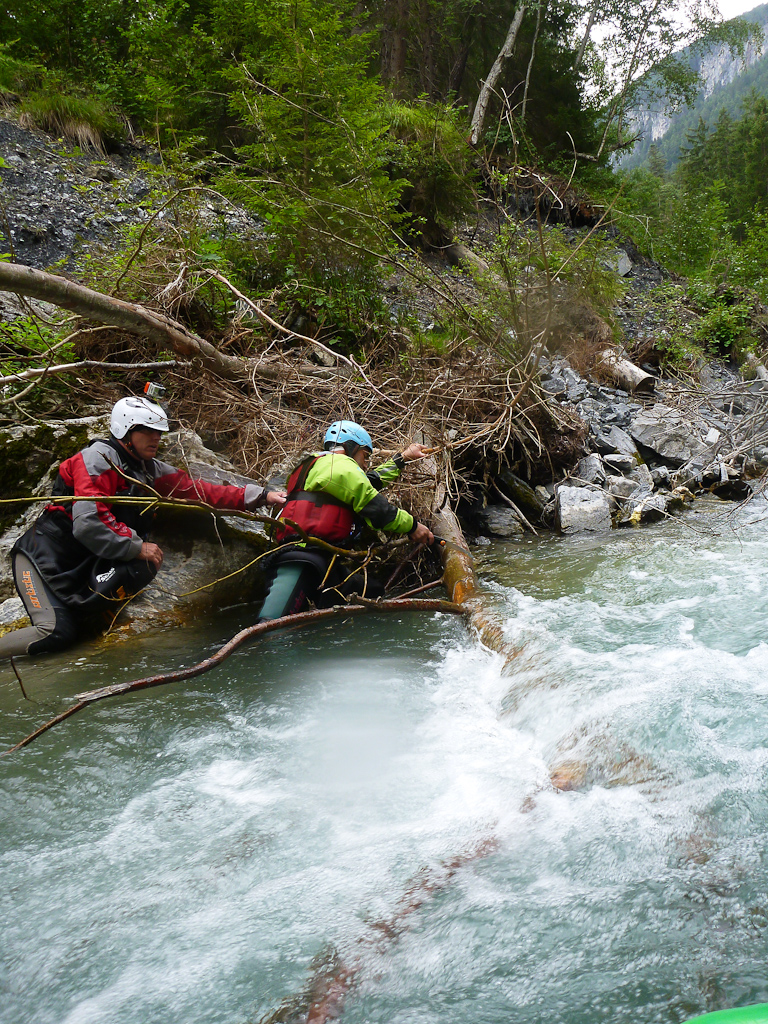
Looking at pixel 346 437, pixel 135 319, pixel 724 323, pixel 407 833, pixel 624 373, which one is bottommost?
pixel 407 833

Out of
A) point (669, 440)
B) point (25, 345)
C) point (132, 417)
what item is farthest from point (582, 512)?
point (25, 345)

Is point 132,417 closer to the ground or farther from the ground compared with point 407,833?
farther from the ground

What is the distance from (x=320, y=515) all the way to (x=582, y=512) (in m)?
3.70

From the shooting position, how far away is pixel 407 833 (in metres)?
2.43

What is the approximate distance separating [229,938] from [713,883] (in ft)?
5.21

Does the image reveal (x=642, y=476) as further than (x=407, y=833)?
Yes

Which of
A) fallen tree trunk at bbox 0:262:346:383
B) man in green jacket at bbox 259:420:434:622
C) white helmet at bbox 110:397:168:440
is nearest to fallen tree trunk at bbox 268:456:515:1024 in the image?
man in green jacket at bbox 259:420:434:622

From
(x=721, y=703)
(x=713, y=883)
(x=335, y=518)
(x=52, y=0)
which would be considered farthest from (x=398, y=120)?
(x=713, y=883)

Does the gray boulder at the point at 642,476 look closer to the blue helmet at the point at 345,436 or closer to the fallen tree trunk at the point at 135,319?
the fallen tree trunk at the point at 135,319

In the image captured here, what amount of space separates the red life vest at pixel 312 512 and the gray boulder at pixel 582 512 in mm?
3333

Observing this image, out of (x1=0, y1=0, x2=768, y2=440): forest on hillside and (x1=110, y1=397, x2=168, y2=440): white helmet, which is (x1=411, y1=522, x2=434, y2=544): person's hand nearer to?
(x1=110, y1=397, x2=168, y2=440): white helmet

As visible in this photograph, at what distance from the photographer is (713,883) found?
2.03m

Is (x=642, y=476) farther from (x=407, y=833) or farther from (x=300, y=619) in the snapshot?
(x=407, y=833)

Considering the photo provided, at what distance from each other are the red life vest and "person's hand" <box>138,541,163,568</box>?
2.98 ft
